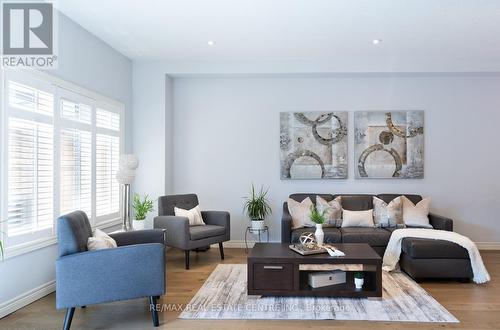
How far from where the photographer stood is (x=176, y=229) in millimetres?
4270

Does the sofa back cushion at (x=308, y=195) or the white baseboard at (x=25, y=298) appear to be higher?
the sofa back cushion at (x=308, y=195)

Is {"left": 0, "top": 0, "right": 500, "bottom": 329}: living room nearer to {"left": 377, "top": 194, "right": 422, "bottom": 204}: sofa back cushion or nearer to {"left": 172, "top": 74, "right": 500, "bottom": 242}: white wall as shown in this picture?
{"left": 172, "top": 74, "right": 500, "bottom": 242}: white wall

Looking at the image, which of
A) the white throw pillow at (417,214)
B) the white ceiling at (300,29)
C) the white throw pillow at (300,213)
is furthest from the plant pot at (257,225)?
the white ceiling at (300,29)

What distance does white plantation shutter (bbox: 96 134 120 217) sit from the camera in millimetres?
4301

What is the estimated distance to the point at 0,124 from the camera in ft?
9.30

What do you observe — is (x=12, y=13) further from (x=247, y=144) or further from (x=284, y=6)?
(x=247, y=144)

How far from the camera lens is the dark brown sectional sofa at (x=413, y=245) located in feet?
12.1

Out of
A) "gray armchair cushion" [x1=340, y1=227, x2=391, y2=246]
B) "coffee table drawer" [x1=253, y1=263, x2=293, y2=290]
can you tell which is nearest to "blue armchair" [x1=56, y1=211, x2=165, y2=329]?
"coffee table drawer" [x1=253, y1=263, x2=293, y2=290]

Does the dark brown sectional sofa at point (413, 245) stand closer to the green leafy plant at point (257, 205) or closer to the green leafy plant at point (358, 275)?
the green leafy plant at point (257, 205)

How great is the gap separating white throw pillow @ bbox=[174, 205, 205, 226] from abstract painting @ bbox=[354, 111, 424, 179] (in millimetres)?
2595

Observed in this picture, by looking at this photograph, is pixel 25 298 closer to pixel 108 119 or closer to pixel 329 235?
pixel 108 119

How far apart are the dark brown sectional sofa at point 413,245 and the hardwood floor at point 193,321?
0.49 ft

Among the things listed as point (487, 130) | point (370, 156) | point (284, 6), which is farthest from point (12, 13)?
point (487, 130)

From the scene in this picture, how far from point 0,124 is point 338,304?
3423mm
